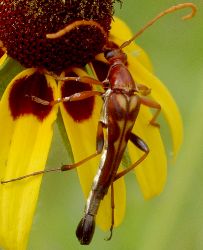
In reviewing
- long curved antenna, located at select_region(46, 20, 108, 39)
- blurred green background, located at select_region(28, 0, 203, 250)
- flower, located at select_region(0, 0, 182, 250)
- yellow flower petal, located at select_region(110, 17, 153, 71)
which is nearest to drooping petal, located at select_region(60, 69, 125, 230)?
flower, located at select_region(0, 0, 182, 250)

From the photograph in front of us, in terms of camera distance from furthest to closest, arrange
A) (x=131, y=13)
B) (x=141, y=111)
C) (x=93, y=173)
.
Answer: (x=131, y=13)
(x=141, y=111)
(x=93, y=173)

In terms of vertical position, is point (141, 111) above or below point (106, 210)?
above

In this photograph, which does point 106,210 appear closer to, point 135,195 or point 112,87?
point 112,87

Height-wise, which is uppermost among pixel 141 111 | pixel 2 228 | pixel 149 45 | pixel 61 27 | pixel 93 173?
pixel 149 45

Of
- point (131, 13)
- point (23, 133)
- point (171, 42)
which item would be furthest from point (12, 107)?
point (171, 42)

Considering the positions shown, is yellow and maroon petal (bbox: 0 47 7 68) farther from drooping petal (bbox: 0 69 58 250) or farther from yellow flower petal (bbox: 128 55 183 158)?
yellow flower petal (bbox: 128 55 183 158)

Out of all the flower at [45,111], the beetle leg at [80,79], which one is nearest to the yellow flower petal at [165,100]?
the flower at [45,111]
